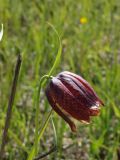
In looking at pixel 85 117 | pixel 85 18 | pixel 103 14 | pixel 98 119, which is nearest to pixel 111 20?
pixel 103 14

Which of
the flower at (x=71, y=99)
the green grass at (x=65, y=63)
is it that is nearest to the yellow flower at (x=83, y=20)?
the green grass at (x=65, y=63)

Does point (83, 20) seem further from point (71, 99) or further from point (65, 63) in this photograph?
point (71, 99)

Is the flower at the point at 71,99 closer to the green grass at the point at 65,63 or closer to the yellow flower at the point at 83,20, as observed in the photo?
the green grass at the point at 65,63

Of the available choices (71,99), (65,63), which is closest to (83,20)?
(65,63)

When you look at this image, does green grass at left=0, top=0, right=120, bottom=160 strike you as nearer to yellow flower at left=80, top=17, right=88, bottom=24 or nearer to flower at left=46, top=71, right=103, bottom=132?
yellow flower at left=80, top=17, right=88, bottom=24

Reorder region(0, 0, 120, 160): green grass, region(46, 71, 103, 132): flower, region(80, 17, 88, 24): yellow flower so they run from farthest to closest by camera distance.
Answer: region(80, 17, 88, 24): yellow flower, region(0, 0, 120, 160): green grass, region(46, 71, 103, 132): flower

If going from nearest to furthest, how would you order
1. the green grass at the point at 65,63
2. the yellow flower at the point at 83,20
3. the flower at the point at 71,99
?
the flower at the point at 71,99, the green grass at the point at 65,63, the yellow flower at the point at 83,20

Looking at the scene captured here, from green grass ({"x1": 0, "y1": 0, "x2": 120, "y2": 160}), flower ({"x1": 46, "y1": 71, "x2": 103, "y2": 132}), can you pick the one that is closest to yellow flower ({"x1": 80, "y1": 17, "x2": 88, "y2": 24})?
green grass ({"x1": 0, "y1": 0, "x2": 120, "y2": 160})
